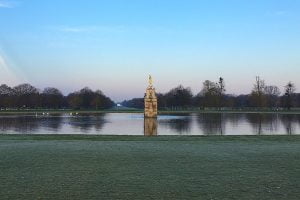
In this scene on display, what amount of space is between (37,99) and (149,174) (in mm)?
151281

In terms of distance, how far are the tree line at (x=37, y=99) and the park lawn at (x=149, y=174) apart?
14151cm

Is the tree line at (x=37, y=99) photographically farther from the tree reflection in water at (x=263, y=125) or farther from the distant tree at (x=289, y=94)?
the tree reflection in water at (x=263, y=125)

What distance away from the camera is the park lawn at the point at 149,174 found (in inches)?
389

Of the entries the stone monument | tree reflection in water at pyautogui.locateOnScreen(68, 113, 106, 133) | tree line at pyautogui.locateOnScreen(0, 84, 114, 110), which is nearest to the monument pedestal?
the stone monument

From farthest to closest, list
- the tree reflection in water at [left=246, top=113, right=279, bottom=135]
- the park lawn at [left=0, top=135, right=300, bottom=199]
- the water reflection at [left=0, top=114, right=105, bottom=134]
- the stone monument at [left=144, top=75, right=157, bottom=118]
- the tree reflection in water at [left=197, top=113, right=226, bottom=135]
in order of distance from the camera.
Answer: the stone monument at [left=144, top=75, right=157, bottom=118] → the water reflection at [left=0, top=114, right=105, bottom=134] → the tree reflection in water at [left=246, top=113, right=279, bottom=135] → the tree reflection in water at [left=197, top=113, right=226, bottom=135] → the park lawn at [left=0, top=135, right=300, bottom=199]

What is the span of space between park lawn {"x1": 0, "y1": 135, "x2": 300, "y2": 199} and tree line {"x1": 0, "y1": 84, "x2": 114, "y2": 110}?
142m

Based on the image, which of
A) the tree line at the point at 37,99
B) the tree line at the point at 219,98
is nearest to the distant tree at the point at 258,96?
the tree line at the point at 219,98

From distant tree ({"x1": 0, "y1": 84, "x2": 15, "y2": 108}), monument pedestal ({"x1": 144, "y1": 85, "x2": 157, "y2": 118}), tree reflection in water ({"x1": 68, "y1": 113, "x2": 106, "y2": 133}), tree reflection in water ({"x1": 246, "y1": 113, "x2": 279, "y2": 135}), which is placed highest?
distant tree ({"x1": 0, "y1": 84, "x2": 15, "y2": 108})

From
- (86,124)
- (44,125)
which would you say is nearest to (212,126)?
(86,124)

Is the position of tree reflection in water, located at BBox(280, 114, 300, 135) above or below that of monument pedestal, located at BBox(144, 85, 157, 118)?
below

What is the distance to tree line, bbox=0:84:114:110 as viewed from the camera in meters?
153

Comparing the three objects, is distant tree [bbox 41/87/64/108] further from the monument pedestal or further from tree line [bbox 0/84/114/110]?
the monument pedestal

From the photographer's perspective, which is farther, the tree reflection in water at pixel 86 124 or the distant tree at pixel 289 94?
the distant tree at pixel 289 94

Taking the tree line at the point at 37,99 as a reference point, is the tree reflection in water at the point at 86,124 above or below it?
below
